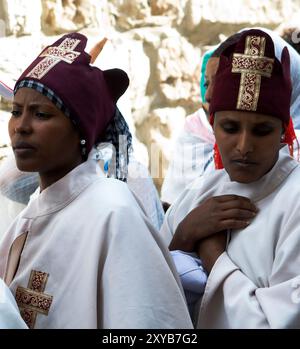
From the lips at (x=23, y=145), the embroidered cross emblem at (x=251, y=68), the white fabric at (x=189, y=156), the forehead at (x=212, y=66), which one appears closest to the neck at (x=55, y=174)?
the lips at (x=23, y=145)

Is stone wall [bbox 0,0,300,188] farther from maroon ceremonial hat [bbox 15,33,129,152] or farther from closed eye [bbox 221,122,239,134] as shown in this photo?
closed eye [bbox 221,122,239,134]

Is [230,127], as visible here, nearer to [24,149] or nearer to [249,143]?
[249,143]

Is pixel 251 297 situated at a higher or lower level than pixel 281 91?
lower

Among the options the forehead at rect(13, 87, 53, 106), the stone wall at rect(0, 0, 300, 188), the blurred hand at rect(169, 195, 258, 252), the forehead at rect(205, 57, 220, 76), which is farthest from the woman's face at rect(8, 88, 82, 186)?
the stone wall at rect(0, 0, 300, 188)

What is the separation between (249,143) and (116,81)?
1.37ft

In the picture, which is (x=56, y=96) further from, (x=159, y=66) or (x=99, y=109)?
(x=159, y=66)

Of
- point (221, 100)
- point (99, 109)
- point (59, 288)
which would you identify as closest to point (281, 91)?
point (221, 100)

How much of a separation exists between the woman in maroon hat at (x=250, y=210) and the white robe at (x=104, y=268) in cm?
19

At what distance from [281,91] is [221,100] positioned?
169mm

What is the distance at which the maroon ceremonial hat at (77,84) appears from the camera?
2.05 meters

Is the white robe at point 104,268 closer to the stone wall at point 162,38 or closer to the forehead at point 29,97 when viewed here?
the forehead at point 29,97

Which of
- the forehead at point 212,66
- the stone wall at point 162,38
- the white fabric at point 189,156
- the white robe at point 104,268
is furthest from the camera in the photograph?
the stone wall at point 162,38

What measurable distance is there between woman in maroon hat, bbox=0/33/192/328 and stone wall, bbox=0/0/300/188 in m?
3.35

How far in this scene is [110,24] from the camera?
5.75m
